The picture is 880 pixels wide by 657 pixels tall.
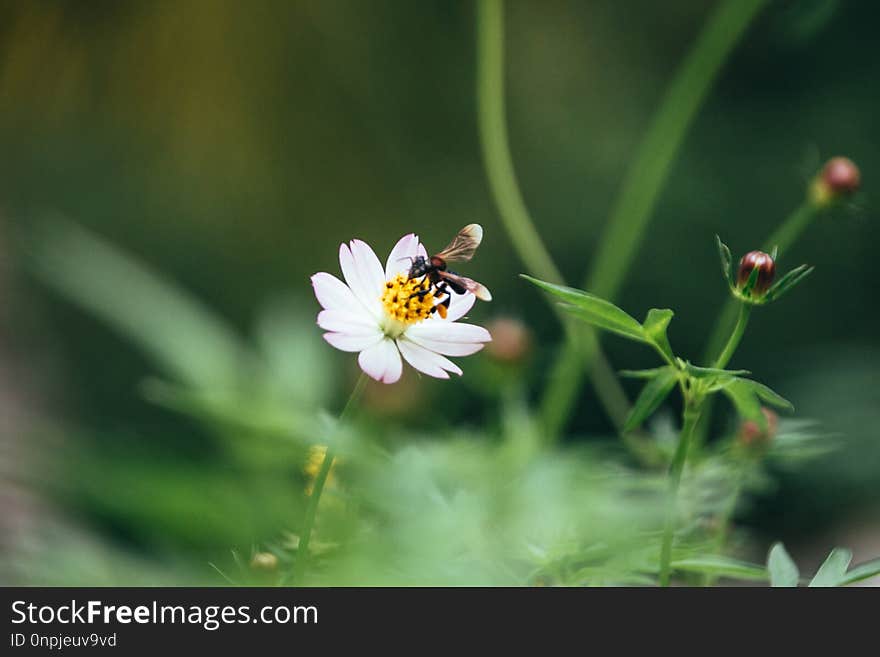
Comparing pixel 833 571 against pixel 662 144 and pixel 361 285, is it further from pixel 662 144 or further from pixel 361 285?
pixel 662 144

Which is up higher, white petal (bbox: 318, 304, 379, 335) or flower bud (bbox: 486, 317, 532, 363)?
flower bud (bbox: 486, 317, 532, 363)

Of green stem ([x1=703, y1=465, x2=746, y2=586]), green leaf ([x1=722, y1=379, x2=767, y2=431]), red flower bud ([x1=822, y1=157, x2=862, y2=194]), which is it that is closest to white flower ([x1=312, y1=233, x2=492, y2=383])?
green leaf ([x1=722, y1=379, x2=767, y2=431])

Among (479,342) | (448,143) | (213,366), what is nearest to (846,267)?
(448,143)

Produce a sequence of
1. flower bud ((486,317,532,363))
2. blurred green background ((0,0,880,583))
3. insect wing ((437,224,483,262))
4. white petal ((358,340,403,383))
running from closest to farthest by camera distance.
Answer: white petal ((358,340,403,383))
insect wing ((437,224,483,262))
flower bud ((486,317,532,363))
blurred green background ((0,0,880,583))

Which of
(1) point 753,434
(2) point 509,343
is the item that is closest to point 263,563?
(1) point 753,434

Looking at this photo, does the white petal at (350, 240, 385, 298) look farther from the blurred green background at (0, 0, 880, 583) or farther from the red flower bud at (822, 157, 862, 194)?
the blurred green background at (0, 0, 880, 583)

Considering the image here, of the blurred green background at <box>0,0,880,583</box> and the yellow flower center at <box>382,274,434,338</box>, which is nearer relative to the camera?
the yellow flower center at <box>382,274,434,338</box>

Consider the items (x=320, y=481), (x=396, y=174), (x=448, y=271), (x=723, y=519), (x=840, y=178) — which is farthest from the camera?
(x=396, y=174)
